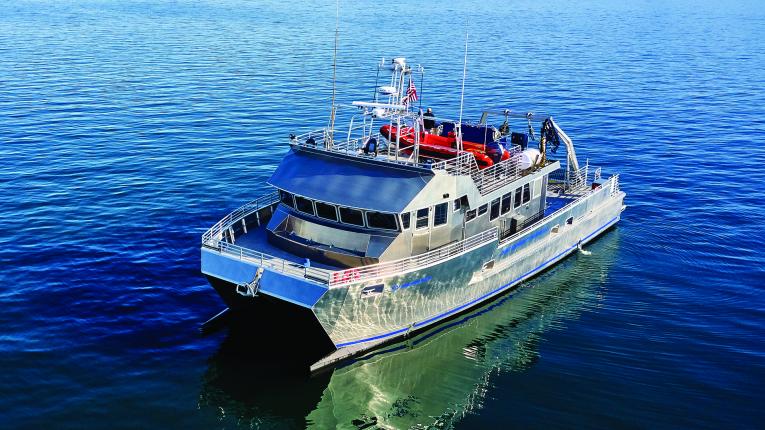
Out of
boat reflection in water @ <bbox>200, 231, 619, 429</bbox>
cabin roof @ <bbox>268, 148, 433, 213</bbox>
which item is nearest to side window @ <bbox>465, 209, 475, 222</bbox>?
cabin roof @ <bbox>268, 148, 433, 213</bbox>

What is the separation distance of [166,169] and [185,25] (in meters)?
63.6

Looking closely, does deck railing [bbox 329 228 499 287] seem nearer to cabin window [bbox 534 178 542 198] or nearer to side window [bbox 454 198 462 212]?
side window [bbox 454 198 462 212]

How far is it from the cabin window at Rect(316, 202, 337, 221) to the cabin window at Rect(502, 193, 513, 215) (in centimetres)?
850

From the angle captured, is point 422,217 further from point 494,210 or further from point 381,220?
point 494,210

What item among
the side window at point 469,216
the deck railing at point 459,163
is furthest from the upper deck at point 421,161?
the side window at point 469,216

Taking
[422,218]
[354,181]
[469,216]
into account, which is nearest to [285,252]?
[354,181]

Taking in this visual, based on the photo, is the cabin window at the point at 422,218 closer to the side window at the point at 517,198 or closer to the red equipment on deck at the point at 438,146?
the red equipment on deck at the point at 438,146

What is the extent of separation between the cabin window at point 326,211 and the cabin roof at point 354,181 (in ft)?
1.78

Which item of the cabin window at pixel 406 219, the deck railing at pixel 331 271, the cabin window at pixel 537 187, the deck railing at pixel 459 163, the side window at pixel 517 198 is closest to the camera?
the deck railing at pixel 331 271

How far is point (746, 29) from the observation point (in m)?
119

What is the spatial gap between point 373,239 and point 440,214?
9.71 ft

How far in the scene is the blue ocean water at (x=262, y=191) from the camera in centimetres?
2486

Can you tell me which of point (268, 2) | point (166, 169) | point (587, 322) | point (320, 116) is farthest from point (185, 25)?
point (587, 322)

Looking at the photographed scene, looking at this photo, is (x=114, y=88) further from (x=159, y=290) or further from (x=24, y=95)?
(x=159, y=290)
